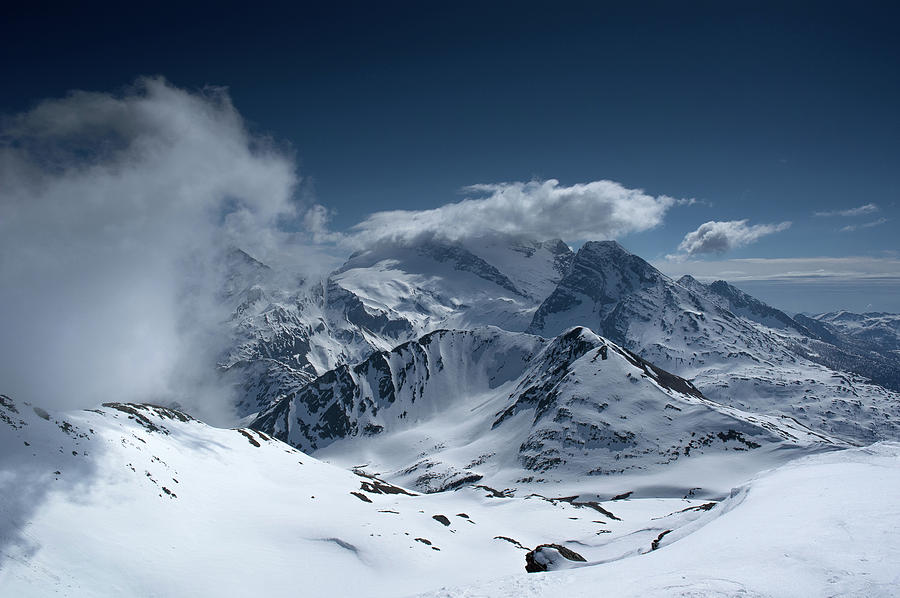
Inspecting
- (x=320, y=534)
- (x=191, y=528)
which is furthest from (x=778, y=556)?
(x=191, y=528)

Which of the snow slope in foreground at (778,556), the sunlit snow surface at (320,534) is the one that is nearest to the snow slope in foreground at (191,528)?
the sunlit snow surface at (320,534)

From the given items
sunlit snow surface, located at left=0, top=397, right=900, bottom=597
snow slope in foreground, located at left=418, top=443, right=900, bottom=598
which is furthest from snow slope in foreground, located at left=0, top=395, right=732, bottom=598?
snow slope in foreground, located at left=418, top=443, right=900, bottom=598

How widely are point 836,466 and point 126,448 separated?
58.1 metres

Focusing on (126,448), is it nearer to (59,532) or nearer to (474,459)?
(59,532)

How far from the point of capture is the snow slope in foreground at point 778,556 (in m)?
14.0

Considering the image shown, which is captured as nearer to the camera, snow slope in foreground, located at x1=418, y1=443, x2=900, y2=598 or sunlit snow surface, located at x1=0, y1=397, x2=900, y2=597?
snow slope in foreground, located at x1=418, y1=443, x2=900, y2=598

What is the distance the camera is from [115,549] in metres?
26.3

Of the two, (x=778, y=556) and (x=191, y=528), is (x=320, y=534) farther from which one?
(x=778, y=556)

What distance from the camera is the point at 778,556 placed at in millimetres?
16172

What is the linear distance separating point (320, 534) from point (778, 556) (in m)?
34.7

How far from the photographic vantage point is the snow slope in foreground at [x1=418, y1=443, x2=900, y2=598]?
14.0 m

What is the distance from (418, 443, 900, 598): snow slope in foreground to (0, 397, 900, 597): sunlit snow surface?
0.10 m

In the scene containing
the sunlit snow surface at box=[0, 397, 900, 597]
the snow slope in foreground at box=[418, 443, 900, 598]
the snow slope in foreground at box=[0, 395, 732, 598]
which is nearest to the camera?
the snow slope in foreground at box=[418, 443, 900, 598]

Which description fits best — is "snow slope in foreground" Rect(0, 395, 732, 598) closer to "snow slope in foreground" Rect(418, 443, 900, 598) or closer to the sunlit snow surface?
the sunlit snow surface
